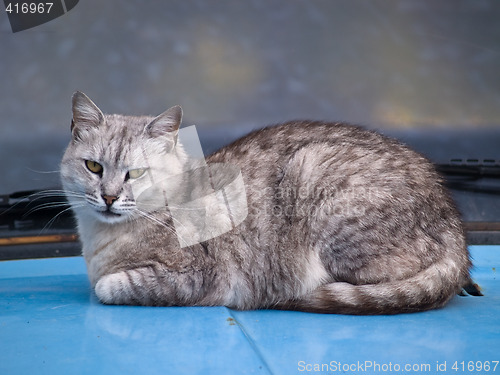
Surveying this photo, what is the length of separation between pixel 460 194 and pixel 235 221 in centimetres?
187

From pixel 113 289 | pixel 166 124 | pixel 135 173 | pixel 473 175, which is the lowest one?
pixel 473 175

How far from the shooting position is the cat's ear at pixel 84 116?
2.30 meters

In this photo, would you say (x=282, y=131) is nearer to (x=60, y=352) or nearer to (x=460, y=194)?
(x=60, y=352)

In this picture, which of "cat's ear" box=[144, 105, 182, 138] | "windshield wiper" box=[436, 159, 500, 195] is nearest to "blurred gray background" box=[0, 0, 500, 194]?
"windshield wiper" box=[436, 159, 500, 195]

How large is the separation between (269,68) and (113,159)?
1.67 meters

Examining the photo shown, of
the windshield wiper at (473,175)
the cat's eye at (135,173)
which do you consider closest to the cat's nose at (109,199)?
the cat's eye at (135,173)

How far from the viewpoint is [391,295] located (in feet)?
6.56

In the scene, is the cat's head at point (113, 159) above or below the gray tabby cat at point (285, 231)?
above

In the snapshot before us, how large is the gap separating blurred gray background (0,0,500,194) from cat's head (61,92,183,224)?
1.09 metres

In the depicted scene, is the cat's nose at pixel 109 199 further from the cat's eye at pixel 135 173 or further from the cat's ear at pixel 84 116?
the cat's ear at pixel 84 116

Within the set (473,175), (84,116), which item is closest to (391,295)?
(84,116)

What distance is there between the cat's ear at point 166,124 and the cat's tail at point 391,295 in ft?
2.82

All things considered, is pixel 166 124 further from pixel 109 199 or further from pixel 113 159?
pixel 109 199

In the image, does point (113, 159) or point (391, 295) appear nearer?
point (391, 295)
